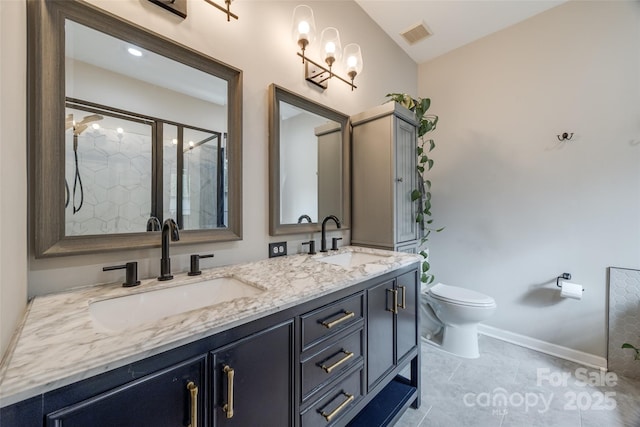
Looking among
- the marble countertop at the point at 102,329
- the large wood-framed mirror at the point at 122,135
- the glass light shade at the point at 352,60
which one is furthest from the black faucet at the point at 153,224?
the glass light shade at the point at 352,60

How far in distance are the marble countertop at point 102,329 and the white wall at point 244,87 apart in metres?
0.06

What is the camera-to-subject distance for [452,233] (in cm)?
265

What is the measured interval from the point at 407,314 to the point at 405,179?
39.4 inches

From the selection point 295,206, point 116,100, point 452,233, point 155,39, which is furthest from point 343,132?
point 452,233

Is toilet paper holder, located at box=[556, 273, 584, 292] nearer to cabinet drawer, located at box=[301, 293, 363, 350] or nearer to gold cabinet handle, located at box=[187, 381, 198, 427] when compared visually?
cabinet drawer, located at box=[301, 293, 363, 350]

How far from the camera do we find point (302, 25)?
154 cm

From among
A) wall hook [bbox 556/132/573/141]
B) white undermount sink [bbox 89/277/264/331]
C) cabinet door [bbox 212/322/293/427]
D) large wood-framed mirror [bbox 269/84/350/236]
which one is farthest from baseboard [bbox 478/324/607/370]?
white undermount sink [bbox 89/277/264/331]

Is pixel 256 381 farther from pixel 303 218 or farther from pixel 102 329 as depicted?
pixel 303 218

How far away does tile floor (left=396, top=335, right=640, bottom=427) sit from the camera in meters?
1.45

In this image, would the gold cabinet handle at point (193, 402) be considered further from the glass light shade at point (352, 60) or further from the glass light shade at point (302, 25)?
the glass light shade at point (352, 60)

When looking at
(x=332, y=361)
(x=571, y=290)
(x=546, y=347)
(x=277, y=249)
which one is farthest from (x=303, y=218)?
(x=546, y=347)

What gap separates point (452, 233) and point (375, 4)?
2239 mm

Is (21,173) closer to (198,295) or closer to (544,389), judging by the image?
(198,295)

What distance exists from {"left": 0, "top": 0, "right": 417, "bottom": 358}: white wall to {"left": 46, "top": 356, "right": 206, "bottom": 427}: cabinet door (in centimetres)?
23
